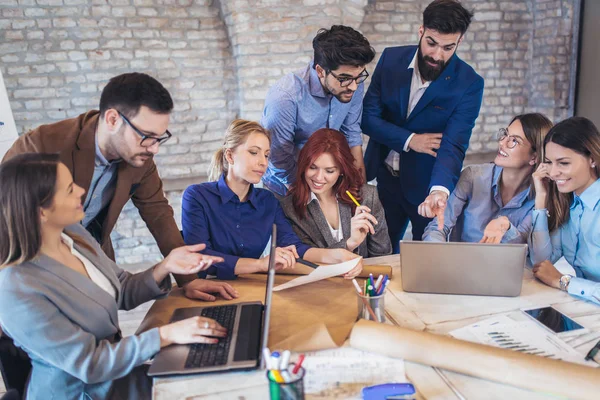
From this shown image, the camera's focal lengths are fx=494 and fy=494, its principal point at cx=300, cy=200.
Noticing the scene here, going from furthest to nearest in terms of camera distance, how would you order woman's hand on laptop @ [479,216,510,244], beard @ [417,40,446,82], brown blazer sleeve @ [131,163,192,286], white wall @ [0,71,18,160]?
1. white wall @ [0,71,18,160]
2. beard @ [417,40,446,82]
3. brown blazer sleeve @ [131,163,192,286]
4. woman's hand on laptop @ [479,216,510,244]

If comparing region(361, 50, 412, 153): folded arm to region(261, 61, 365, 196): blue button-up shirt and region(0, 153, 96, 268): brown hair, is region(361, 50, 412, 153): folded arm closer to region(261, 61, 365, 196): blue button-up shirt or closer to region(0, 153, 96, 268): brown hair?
region(261, 61, 365, 196): blue button-up shirt

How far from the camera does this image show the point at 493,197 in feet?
7.38

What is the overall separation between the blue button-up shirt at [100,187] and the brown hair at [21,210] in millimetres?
502

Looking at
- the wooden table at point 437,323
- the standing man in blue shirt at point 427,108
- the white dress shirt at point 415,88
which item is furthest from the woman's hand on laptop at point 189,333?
the white dress shirt at point 415,88

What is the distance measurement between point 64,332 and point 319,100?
154cm

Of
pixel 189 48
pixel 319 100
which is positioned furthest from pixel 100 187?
pixel 189 48

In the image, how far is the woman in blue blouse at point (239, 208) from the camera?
2000mm

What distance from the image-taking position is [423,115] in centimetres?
255

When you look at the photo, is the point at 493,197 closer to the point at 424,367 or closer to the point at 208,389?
the point at 424,367

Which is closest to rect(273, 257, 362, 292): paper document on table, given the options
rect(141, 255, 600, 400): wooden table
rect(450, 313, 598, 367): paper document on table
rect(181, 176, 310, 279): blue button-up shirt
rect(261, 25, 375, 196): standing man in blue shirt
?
rect(141, 255, 600, 400): wooden table

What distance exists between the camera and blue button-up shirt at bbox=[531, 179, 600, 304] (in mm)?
1779

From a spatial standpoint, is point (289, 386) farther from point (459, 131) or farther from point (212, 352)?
point (459, 131)

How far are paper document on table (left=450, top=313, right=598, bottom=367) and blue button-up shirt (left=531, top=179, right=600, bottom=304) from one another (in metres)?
0.47

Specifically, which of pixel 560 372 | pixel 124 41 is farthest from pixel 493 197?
pixel 124 41
